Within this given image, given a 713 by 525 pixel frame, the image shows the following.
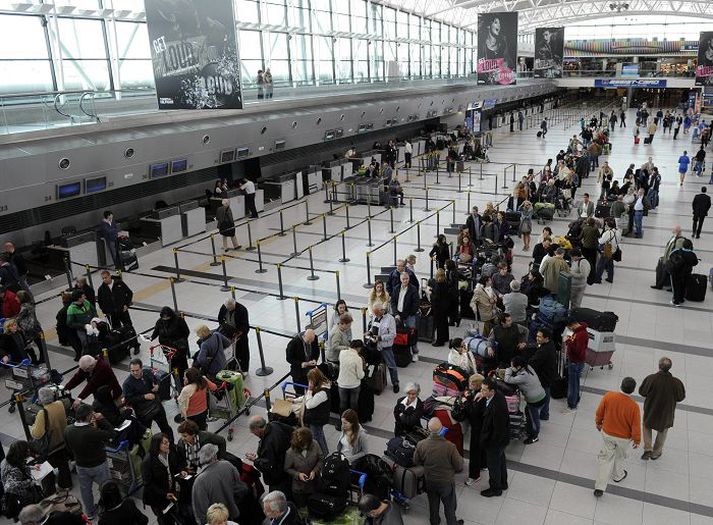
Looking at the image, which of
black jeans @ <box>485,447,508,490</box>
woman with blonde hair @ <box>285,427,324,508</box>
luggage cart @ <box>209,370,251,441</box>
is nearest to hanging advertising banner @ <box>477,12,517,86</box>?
luggage cart @ <box>209,370,251,441</box>

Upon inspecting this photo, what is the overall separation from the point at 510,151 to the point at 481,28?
8.88 metres

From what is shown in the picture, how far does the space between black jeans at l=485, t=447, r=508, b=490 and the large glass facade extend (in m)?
15.0

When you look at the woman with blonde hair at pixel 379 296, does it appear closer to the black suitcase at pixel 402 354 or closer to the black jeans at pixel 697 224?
the black suitcase at pixel 402 354

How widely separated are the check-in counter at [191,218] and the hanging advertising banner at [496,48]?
15228 mm

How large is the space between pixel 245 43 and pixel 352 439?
2157 cm

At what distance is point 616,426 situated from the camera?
6273 mm

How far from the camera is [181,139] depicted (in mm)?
17438

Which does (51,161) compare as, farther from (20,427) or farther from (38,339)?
(20,427)

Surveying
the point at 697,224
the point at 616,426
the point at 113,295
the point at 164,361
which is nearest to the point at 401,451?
the point at 616,426

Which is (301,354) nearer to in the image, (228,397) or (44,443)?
(228,397)

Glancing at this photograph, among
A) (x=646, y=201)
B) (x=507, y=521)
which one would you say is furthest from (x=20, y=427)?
(x=646, y=201)

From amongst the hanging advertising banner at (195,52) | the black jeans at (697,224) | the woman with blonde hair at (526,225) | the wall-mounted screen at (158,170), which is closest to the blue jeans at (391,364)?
the hanging advertising banner at (195,52)

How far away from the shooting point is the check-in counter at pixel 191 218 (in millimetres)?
17969

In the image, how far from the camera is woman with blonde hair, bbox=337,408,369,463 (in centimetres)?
591
